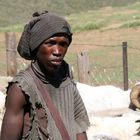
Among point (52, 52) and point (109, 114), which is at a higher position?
point (52, 52)

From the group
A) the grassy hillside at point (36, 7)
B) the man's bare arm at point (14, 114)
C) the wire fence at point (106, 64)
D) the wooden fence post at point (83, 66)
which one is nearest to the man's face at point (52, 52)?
the man's bare arm at point (14, 114)

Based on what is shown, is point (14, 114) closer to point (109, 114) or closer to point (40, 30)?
point (40, 30)

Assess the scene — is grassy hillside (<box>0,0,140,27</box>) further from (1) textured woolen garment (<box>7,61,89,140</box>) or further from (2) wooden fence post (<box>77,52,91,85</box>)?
(1) textured woolen garment (<box>7,61,89,140</box>)

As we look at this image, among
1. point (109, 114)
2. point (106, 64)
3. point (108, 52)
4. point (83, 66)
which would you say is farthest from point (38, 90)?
point (108, 52)

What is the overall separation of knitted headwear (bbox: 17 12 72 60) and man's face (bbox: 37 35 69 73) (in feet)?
0.08

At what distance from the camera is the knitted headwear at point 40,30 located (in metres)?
2.24

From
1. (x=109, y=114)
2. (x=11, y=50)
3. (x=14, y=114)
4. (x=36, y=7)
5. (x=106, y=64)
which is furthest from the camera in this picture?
(x=36, y=7)

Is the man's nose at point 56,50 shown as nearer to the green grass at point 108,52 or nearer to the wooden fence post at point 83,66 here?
the wooden fence post at point 83,66

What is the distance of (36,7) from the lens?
3966cm

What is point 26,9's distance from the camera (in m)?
38.6

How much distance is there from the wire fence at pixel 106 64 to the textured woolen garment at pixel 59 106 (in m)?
7.99

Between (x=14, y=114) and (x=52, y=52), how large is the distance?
0.31 meters

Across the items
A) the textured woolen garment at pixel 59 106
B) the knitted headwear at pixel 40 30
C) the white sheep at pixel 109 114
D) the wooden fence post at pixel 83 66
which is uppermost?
the knitted headwear at pixel 40 30

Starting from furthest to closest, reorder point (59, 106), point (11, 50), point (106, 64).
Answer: point (106, 64) → point (11, 50) → point (59, 106)
